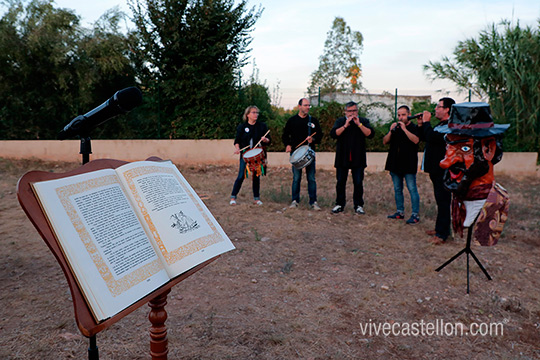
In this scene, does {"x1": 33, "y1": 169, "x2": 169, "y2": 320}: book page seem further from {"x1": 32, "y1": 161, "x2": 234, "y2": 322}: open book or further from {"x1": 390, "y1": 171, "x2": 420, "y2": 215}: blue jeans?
{"x1": 390, "y1": 171, "x2": 420, "y2": 215}: blue jeans

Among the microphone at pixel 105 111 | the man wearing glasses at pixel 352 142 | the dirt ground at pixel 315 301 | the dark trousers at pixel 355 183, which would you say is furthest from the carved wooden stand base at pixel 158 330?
the dark trousers at pixel 355 183

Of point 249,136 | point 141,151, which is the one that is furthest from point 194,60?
point 249,136

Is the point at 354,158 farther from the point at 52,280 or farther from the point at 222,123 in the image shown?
the point at 222,123

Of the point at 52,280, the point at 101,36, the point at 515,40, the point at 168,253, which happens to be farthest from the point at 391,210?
the point at 101,36

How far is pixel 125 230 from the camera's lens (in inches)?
65.4

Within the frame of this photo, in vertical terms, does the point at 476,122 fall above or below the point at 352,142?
above

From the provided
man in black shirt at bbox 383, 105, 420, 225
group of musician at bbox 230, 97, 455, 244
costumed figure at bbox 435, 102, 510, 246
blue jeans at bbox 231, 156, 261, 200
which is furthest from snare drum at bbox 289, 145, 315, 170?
costumed figure at bbox 435, 102, 510, 246

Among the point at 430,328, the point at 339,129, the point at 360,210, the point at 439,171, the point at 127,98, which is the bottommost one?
the point at 430,328

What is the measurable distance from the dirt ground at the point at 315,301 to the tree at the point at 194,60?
6405 millimetres

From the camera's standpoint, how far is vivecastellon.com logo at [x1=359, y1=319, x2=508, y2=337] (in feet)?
10.4

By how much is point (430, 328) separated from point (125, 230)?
9.03ft

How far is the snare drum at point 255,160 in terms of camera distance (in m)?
6.73

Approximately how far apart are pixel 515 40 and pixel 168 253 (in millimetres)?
13038

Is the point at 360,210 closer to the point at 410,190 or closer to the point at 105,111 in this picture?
the point at 410,190
